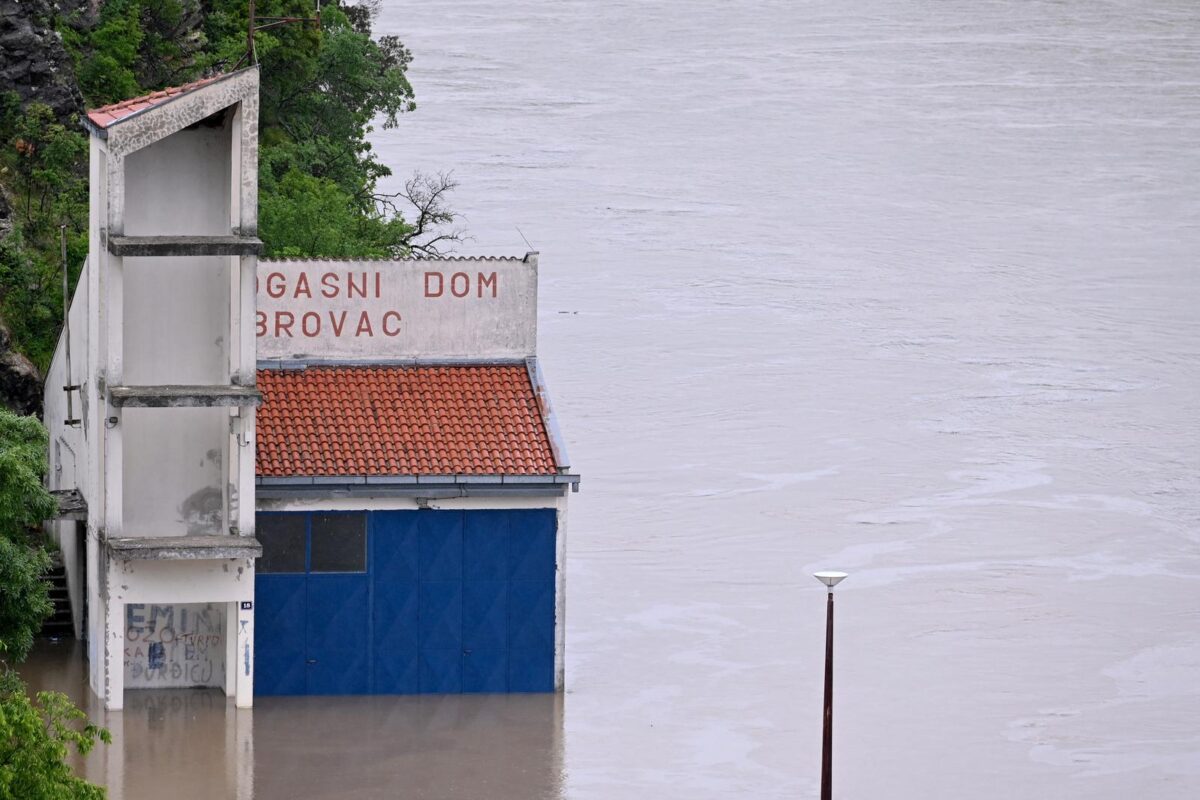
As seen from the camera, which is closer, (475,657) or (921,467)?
(475,657)

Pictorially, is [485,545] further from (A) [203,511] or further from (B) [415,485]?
(A) [203,511]

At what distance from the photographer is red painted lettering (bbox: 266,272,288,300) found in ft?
105

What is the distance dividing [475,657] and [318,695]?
2404 millimetres

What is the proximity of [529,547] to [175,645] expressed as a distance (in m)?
5.52

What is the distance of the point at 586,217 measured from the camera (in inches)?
3378

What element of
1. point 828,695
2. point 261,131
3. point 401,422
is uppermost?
point 261,131

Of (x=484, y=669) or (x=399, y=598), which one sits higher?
(x=399, y=598)

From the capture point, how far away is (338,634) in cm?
3114

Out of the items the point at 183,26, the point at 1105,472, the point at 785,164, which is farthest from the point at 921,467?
the point at 785,164

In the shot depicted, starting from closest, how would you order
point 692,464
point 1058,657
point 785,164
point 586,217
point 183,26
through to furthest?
point 1058,657
point 183,26
point 692,464
point 586,217
point 785,164

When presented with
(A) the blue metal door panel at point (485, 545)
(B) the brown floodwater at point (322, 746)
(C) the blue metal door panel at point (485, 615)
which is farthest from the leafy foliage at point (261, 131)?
(B) the brown floodwater at point (322, 746)

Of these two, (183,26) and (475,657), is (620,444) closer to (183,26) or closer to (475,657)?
(183,26)

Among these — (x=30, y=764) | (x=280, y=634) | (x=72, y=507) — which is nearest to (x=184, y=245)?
(x=72, y=507)

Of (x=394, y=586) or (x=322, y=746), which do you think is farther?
(x=394, y=586)
